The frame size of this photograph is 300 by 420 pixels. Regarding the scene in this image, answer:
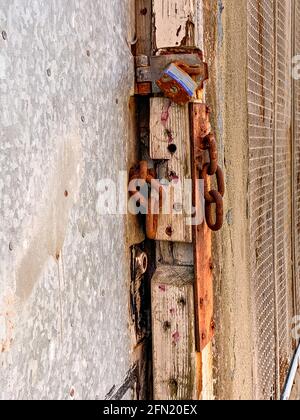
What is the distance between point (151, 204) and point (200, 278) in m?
0.29

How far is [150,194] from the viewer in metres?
1.72

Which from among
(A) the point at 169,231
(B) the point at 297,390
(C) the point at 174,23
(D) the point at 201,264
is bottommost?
(B) the point at 297,390

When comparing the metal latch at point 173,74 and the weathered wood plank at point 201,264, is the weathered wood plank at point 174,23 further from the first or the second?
the weathered wood plank at point 201,264

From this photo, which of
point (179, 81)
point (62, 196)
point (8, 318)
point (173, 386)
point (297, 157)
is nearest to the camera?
point (8, 318)

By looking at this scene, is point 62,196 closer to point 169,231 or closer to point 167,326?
point 169,231

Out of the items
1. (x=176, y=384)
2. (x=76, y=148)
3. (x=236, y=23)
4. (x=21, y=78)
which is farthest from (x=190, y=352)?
(x=236, y=23)

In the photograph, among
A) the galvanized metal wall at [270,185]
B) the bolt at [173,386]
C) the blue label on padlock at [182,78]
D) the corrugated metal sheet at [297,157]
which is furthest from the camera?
the corrugated metal sheet at [297,157]

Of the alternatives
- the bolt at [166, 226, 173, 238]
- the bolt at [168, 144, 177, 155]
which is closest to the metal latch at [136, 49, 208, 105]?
the bolt at [168, 144, 177, 155]

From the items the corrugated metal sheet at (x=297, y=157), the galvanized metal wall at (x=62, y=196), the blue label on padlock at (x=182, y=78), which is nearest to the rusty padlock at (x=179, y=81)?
the blue label on padlock at (x=182, y=78)

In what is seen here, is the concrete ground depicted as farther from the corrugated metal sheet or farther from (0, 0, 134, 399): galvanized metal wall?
(0, 0, 134, 399): galvanized metal wall

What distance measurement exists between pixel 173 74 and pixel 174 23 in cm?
19

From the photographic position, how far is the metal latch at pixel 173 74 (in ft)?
5.28

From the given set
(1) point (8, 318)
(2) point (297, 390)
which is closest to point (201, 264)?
(1) point (8, 318)

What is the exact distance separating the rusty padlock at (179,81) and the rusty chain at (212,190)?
0.15 meters
